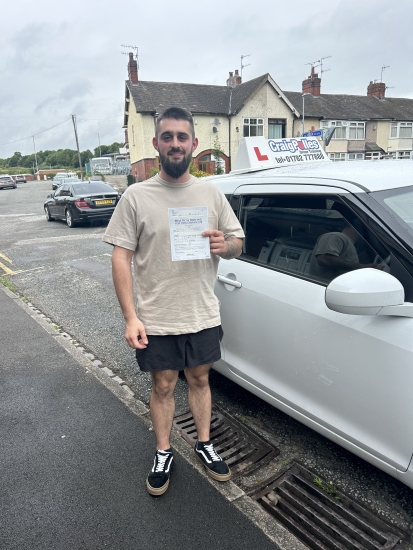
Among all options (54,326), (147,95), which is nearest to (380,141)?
(147,95)

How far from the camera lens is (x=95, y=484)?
8.15 ft

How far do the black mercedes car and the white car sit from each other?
11733mm

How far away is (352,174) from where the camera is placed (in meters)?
2.38

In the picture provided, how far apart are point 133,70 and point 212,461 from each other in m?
35.8

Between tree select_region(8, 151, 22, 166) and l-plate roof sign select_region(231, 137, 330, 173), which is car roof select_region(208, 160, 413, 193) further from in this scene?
tree select_region(8, 151, 22, 166)

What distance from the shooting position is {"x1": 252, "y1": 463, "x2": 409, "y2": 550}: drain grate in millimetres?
2053

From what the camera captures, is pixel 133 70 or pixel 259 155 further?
pixel 133 70

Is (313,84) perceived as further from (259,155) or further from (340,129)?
(259,155)

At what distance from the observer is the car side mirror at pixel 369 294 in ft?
5.90

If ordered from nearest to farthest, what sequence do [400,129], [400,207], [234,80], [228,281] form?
[400,207]
[228,281]
[234,80]
[400,129]

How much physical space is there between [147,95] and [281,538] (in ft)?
113

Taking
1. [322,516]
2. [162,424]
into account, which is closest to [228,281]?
[162,424]

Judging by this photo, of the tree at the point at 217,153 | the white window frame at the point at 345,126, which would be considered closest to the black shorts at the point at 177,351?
the tree at the point at 217,153

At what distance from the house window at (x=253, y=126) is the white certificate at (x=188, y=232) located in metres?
34.4
